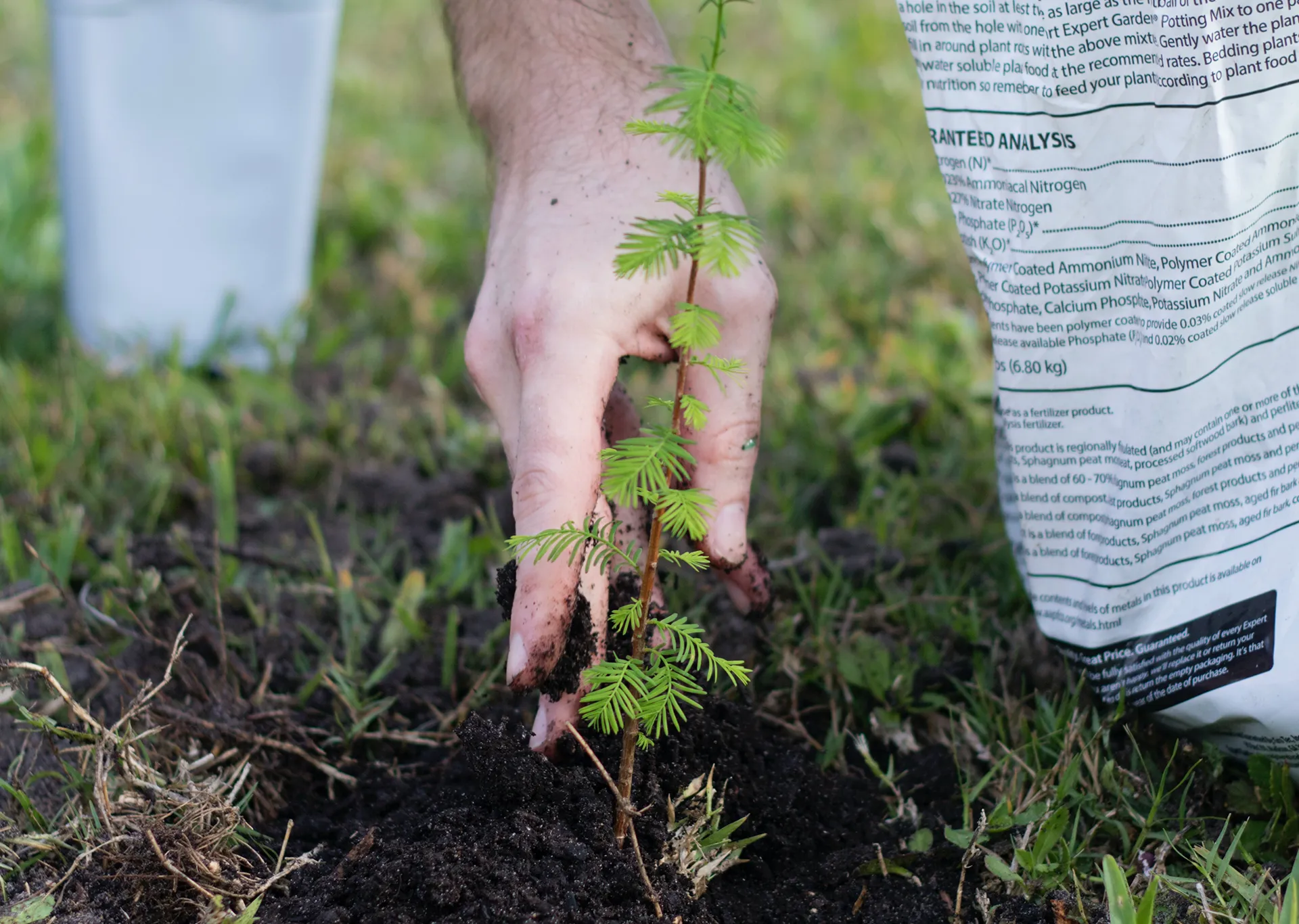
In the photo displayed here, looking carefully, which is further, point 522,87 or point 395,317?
point 395,317

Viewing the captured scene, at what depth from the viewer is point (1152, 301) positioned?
1.58 m

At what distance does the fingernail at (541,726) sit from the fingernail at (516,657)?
130 millimetres

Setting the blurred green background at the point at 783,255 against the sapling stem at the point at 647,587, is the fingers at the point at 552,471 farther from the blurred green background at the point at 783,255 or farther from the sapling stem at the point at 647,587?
the blurred green background at the point at 783,255

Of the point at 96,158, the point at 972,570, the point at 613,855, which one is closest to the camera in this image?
the point at 613,855

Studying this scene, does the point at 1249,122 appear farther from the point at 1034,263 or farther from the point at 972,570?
the point at 972,570

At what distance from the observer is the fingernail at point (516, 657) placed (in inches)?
56.6

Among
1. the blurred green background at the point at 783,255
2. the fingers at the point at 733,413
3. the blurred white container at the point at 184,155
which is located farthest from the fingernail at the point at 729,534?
the blurred white container at the point at 184,155

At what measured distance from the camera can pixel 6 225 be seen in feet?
11.5

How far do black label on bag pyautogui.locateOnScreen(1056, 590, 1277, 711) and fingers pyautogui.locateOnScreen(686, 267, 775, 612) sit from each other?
0.57 m

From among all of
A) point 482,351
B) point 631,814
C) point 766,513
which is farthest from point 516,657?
point 766,513

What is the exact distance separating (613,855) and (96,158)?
8.02 feet

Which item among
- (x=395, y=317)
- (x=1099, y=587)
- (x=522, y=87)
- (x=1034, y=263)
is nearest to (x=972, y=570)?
(x=1099, y=587)

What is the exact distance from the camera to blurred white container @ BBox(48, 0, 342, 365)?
2.95 meters

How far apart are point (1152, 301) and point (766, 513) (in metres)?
0.96
